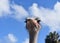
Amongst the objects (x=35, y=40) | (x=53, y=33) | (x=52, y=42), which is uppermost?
(x=53, y=33)

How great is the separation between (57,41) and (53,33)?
11.6 ft

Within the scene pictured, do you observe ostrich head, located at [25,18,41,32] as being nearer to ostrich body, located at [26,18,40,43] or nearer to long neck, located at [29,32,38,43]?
ostrich body, located at [26,18,40,43]

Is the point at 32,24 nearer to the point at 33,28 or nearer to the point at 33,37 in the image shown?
the point at 33,28

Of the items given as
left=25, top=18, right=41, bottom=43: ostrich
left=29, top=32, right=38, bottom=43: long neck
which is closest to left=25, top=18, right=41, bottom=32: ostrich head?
left=25, top=18, right=41, bottom=43: ostrich

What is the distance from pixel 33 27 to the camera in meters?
18.8

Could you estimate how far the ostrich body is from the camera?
60.1 feet

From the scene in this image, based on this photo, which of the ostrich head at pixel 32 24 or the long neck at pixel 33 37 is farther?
the long neck at pixel 33 37

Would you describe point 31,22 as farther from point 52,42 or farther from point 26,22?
point 52,42

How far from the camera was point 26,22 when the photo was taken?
18234 mm

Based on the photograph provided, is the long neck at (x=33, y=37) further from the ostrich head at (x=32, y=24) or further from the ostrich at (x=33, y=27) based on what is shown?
the ostrich head at (x=32, y=24)

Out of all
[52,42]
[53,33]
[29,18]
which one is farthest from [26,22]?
[53,33]

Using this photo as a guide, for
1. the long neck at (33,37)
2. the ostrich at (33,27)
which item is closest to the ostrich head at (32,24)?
the ostrich at (33,27)

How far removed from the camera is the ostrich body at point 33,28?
1833 cm

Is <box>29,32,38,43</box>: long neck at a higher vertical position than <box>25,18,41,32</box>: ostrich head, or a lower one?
lower
